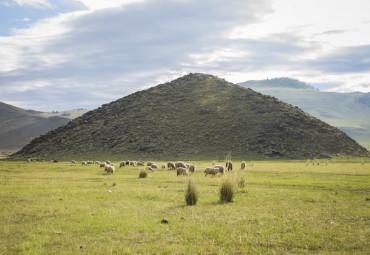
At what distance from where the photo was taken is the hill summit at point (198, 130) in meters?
84.6

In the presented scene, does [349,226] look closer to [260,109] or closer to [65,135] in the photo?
[260,109]

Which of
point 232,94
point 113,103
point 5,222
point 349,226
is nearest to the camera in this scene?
point 349,226

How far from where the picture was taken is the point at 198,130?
96.1m

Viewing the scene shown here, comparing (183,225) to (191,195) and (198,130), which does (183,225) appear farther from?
(198,130)

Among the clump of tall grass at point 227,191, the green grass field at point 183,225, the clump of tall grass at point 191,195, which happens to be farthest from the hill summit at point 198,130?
the clump of tall grass at point 191,195

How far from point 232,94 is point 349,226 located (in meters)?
109

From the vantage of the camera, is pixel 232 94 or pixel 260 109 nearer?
pixel 260 109

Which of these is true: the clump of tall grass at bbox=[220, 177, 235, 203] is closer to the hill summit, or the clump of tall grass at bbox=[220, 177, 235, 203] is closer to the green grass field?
the green grass field

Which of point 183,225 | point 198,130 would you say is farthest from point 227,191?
point 198,130

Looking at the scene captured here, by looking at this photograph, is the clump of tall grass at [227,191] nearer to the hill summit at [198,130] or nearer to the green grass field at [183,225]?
the green grass field at [183,225]

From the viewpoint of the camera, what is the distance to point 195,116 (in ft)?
344

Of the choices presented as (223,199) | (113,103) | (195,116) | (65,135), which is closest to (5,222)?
(223,199)

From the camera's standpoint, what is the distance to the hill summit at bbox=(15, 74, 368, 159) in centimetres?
8456

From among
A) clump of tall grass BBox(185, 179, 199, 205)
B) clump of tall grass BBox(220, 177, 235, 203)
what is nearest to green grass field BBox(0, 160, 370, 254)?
clump of tall grass BBox(185, 179, 199, 205)
